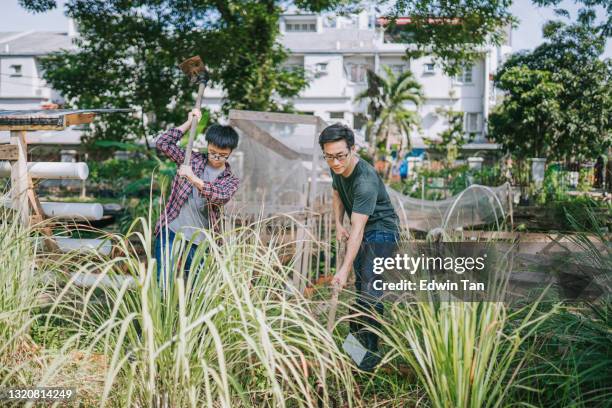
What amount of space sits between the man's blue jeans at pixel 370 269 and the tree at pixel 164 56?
6177mm

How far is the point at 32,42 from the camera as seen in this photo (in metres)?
34.3

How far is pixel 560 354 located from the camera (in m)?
2.52

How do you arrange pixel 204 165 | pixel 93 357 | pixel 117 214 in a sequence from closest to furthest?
pixel 93 357 → pixel 204 165 → pixel 117 214

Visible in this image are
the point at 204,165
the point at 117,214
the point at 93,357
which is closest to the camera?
the point at 93,357

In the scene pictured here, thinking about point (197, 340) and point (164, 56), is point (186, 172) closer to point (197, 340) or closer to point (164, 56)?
point (197, 340)

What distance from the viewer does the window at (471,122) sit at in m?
31.4

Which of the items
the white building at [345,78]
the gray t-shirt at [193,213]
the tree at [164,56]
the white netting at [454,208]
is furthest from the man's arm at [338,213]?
the white building at [345,78]

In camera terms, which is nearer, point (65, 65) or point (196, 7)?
point (196, 7)

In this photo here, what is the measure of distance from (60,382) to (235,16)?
7.84m

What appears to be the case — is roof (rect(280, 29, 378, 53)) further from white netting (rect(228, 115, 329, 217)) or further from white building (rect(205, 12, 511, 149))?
white netting (rect(228, 115, 329, 217))

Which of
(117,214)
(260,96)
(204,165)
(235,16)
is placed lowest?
(117,214)

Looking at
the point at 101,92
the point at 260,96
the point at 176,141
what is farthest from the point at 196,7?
the point at 176,141

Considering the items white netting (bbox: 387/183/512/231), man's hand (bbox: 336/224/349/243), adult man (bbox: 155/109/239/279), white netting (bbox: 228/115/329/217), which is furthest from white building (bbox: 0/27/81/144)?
man's hand (bbox: 336/224/349/243)

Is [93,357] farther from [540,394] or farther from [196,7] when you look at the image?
[196,7]
